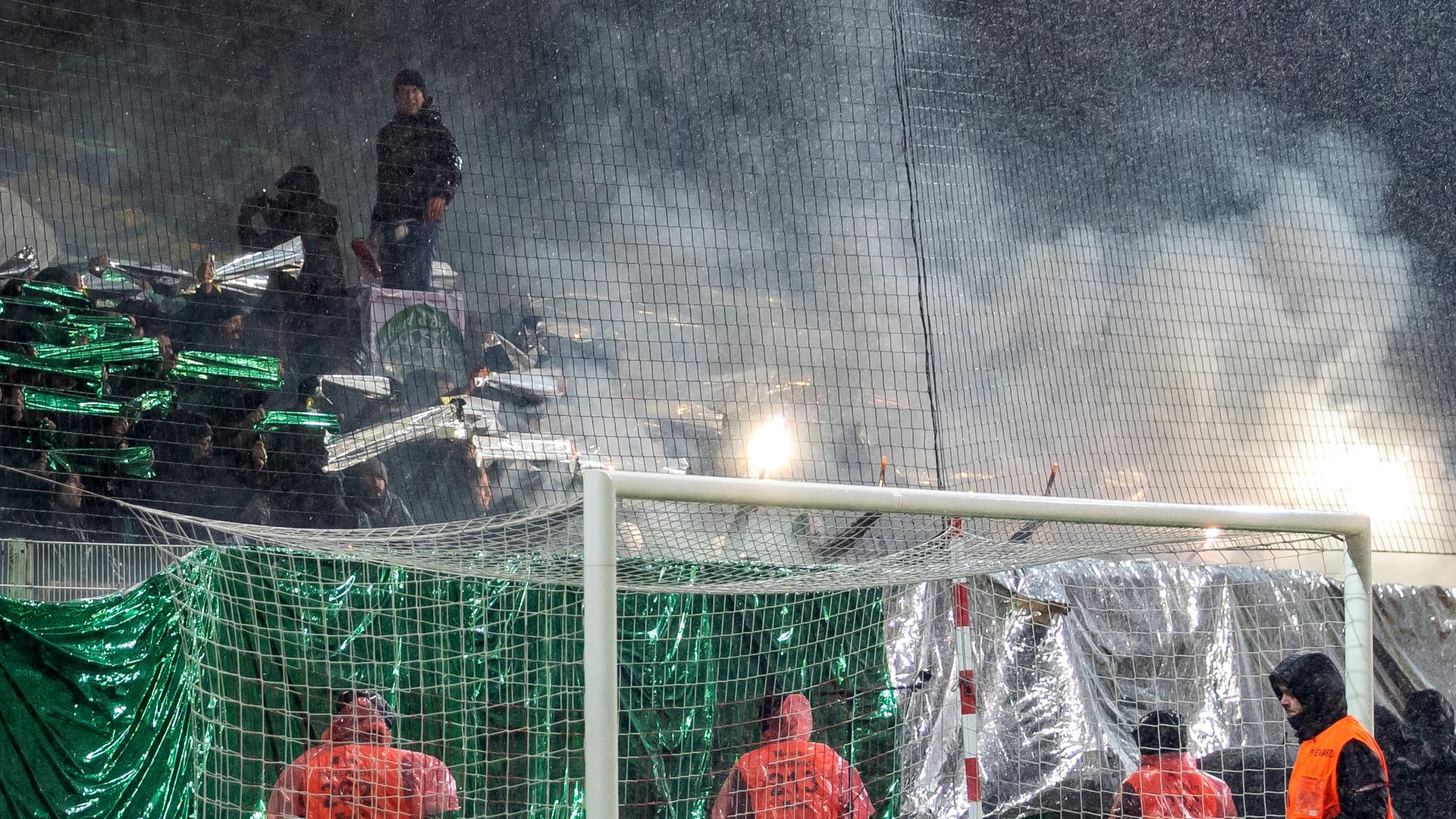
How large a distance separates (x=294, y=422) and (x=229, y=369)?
0.35m

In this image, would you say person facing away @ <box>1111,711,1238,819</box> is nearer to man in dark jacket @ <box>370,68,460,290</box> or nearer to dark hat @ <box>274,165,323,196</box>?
man in dark jacket @ <box>370,68,460,290</box>

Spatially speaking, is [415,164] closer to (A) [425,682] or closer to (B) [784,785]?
(A) [425,682]

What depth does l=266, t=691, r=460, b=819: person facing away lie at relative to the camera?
12.9 feet

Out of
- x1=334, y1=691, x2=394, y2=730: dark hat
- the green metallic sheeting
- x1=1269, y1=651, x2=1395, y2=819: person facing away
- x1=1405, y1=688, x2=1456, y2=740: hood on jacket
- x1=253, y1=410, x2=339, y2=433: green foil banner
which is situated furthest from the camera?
x1=1405, y1=688, x2=1456, y2=740: hood on jacket

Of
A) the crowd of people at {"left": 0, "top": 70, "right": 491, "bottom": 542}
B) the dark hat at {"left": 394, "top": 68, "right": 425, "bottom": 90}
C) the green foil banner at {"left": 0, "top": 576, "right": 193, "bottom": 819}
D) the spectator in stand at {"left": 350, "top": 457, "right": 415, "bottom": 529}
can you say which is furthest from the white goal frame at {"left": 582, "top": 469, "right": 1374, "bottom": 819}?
the dark hat at {"left": 394, "top": 68, "right": 425, "bottom": 90}

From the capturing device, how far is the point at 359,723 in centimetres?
414

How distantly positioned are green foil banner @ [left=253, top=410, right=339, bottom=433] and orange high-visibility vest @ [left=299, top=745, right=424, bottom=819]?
6.72 feet

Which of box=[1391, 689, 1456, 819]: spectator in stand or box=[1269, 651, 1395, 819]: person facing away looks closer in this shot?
box=[1269, 651, 1395, 819]: person facing away

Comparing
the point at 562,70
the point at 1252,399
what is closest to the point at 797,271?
the point at 562,70

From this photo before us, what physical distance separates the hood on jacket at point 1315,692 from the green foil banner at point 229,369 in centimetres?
421

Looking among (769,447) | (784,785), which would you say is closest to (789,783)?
(784,785)

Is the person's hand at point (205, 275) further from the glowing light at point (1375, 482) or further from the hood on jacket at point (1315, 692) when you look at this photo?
the glowing light at point (1375, 482)

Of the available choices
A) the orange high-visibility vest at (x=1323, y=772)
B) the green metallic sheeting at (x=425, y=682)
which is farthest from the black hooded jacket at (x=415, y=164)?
the orange high-visibility vest at (x=1323, y=772)

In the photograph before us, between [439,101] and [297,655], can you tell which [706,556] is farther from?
[439,101]
